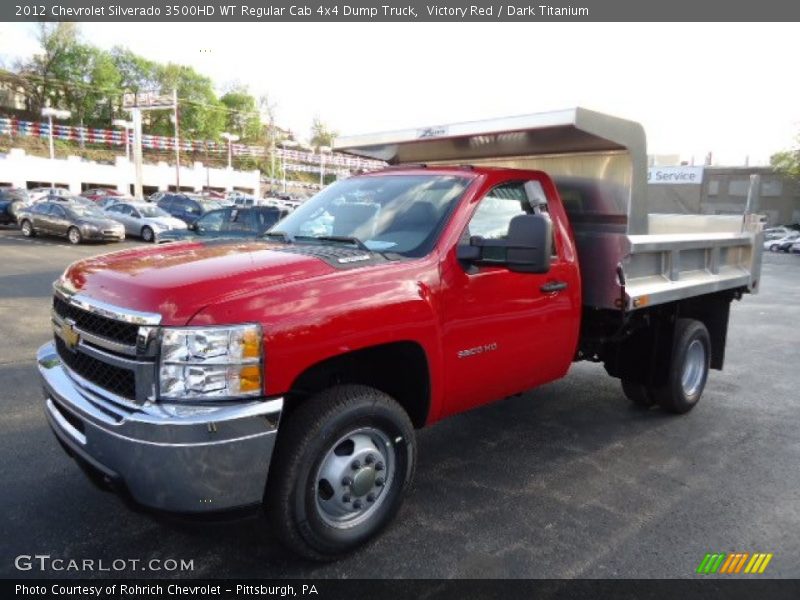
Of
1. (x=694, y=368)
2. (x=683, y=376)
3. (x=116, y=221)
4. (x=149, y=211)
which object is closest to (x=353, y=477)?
(x=683, y=376)

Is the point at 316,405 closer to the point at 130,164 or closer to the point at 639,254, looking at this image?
the point at 639,254

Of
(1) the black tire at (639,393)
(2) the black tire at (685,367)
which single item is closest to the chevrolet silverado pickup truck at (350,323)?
(2) the black tire at (685,367)

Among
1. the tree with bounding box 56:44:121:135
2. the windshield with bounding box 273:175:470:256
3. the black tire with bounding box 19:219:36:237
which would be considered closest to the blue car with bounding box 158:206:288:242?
the windshield with bounding box 273:175:470:256

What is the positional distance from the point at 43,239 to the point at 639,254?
22451 millimetres

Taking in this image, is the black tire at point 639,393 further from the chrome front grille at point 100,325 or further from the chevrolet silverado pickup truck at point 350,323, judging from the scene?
the chrome front grille at point 100,325

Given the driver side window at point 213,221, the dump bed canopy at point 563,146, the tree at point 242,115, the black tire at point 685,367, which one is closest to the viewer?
the dump bed canopy at point 563,146

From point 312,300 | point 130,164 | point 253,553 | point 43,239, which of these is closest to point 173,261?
point 312,300

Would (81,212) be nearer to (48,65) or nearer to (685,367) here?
(685,367)

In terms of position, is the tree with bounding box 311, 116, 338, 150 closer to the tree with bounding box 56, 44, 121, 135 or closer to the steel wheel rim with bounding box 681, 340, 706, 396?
the tree with bounding box 56, 44, 121, 135

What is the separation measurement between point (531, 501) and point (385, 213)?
80.0 inches

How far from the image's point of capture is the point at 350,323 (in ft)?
9.37

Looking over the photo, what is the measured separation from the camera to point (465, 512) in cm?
359

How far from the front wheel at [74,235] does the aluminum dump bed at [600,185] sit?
17.7 meters

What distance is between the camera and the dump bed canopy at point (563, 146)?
4.11m
